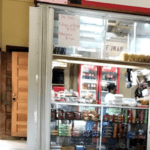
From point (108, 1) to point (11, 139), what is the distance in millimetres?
3484

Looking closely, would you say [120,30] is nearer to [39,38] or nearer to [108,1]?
[108,1]

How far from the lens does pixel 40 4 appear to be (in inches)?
46.7

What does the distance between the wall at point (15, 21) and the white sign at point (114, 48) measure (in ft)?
3.88

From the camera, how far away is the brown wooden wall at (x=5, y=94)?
8.46ft

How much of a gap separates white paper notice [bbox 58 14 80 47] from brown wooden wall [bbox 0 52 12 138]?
1858 mm

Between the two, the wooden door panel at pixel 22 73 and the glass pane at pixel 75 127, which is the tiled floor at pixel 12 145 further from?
the wooden door panel at pixel 22 73

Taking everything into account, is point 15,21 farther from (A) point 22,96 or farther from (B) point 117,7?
(A) point 22,96

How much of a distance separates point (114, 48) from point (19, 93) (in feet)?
7.87

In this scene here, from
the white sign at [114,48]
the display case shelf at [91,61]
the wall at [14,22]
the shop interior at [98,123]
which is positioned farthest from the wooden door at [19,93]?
the white sign at [114,48]

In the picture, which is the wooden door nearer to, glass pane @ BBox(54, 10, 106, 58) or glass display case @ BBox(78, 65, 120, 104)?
glass display case @ BBox(78, 65, 120, 104)

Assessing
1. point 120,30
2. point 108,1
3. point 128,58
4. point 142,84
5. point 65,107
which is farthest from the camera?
point 142,84

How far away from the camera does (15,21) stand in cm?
156

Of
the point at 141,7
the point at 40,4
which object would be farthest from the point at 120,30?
the point at 40,4

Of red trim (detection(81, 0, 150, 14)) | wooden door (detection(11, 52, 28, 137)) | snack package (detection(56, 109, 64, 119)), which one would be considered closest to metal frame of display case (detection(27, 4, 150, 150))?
red trim (detection(81, 0, 150, 14))
